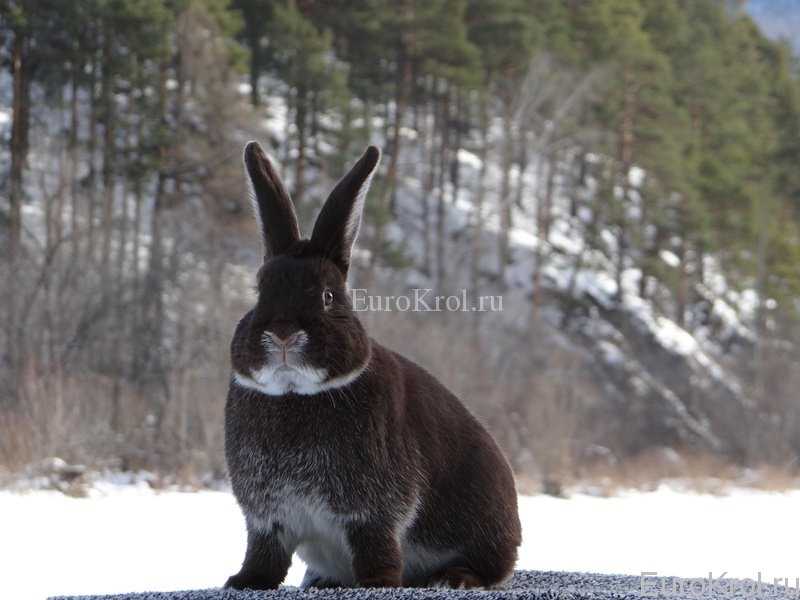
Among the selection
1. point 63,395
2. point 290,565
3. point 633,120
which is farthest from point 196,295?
point 633,120

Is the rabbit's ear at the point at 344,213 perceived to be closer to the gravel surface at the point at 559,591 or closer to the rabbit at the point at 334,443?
the rabbit at the point at 334,443

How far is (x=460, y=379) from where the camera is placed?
12.6 metres

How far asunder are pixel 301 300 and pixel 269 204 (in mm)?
269

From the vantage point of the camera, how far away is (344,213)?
7.77 feet

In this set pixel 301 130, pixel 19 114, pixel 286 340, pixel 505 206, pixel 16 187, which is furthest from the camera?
pixel 505 206

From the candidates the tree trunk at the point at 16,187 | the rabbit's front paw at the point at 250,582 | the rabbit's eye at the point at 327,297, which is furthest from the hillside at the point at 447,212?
the rabbit's eye at the point at 327,297

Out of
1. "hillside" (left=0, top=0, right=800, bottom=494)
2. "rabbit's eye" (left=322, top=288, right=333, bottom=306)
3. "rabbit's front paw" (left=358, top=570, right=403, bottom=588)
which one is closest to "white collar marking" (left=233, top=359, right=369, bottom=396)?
"rabbit's eye" (left=322, top=288, right=333, bottom=306)

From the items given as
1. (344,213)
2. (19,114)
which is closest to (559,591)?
(344,213)

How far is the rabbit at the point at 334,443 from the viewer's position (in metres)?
2.23

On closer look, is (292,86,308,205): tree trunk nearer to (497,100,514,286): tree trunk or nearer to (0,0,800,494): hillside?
(0,0,800,494): hillside

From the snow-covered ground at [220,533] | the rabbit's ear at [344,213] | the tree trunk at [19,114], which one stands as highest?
the tree trunk at [19,114]

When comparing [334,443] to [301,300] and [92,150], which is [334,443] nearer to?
[301,300]

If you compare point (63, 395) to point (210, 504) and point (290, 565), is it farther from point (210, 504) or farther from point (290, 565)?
point (290, 565)

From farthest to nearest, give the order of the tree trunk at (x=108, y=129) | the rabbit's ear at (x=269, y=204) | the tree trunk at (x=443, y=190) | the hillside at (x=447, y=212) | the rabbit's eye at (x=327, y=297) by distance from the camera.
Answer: the tree trunk at (x=443, y=190) → the tree trunk at (x=108, y=129) → the hillside at (x=447, y=212) → the rabbit's ear at (x=269, y=204) → the rabbit's eye at (x=327, y=297)
